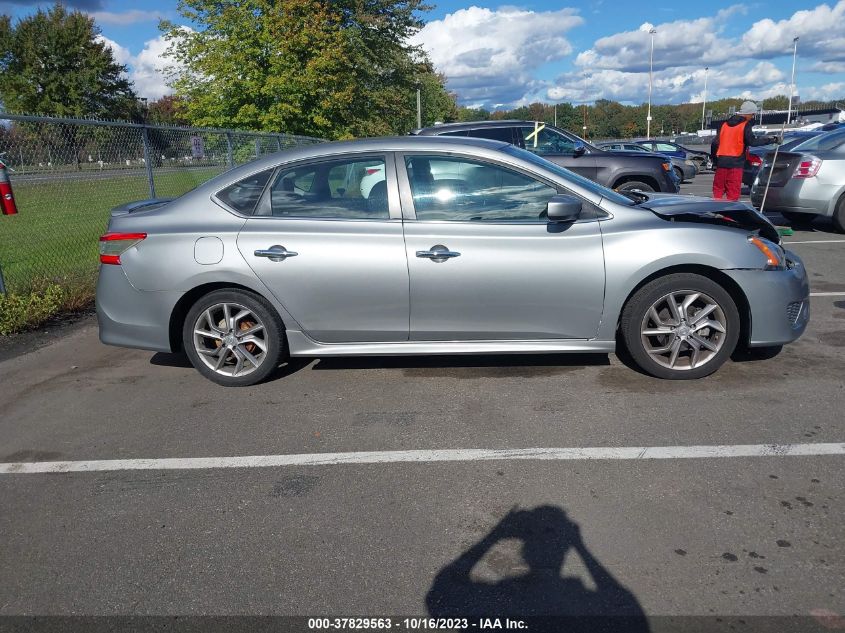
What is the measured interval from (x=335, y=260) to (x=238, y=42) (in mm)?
16437

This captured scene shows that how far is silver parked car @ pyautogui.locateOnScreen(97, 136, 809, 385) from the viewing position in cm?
444

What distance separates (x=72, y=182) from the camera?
780 cm

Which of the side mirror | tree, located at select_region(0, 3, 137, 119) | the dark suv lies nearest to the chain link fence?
the dark suv

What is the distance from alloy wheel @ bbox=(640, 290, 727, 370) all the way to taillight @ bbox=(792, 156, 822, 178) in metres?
7.66

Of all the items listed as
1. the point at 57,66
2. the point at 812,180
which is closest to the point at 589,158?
the point at 812,180

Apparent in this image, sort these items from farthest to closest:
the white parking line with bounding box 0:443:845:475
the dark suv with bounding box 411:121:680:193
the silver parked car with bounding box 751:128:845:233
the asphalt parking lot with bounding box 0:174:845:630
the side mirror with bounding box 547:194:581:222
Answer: the dark suv with bounding box 411:121:680:193, the silver parked car with bounding box 751:128:845:233, the side mirror with bounding box 547:194:581:222, the white parking line with bounding box 0:443:845:475, the asphalt parking lot with bounding box 0:174:845:630

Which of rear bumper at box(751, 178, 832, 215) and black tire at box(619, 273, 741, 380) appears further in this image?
rear bumper at box(751, 178, 832, 215)

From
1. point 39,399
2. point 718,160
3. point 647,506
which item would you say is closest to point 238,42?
point 718,160

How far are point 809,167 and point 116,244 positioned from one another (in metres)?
10.2

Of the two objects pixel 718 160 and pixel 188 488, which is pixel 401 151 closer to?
pixel 188 488

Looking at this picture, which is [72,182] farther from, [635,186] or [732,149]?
[732,149]

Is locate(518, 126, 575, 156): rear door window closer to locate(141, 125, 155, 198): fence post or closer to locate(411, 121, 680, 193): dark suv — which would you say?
locate(411, 121, 680, 193): dark suv

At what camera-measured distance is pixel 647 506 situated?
3.08 metres

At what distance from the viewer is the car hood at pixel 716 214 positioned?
464 cm
